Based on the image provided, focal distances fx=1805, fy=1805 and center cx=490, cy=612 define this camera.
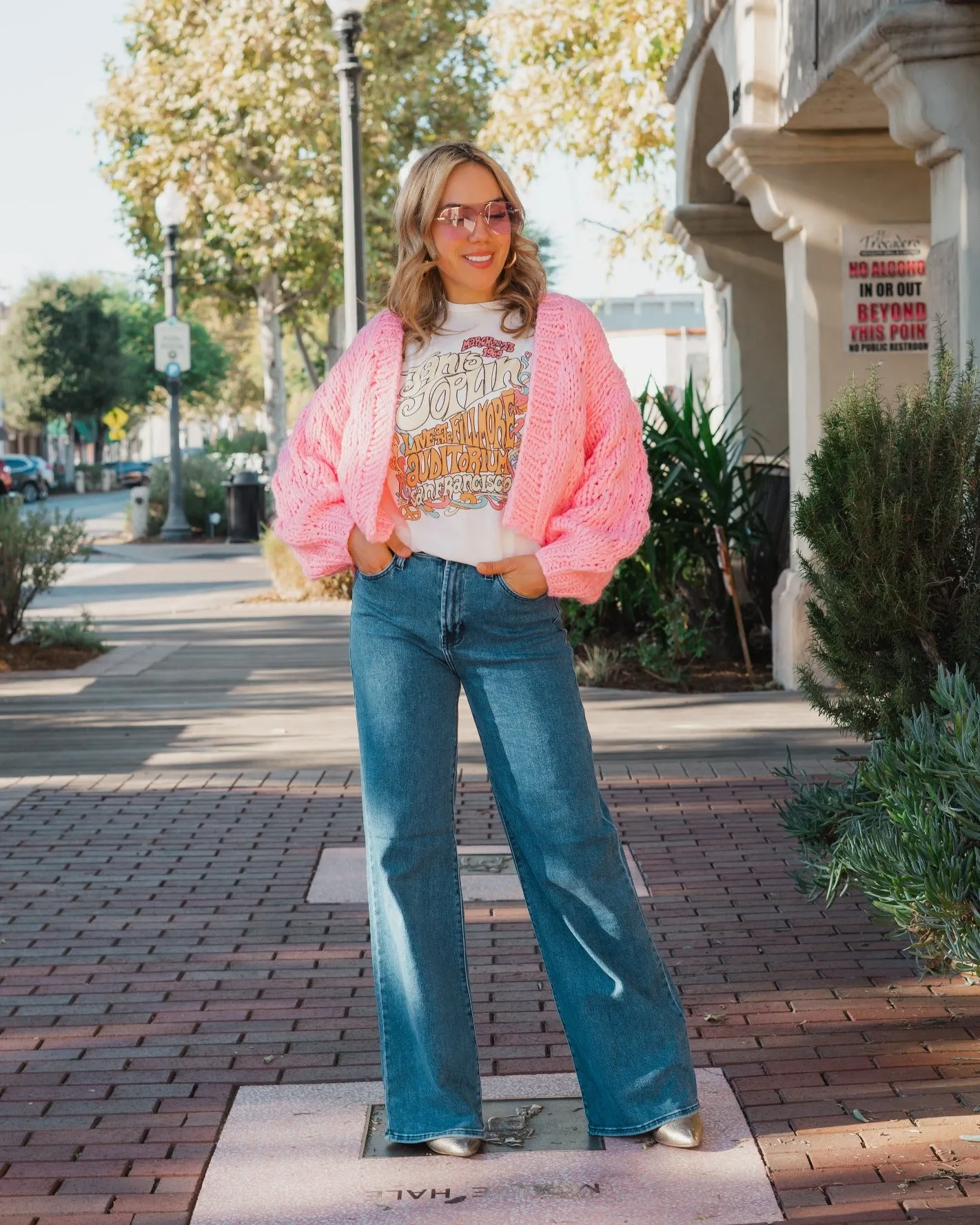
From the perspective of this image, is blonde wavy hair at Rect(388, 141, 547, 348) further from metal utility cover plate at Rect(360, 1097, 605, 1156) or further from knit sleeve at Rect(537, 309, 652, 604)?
metal utility cover plate at Rect(360, 1097, 605, 1156)

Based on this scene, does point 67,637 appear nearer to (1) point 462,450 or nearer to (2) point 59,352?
(1) point 462,450

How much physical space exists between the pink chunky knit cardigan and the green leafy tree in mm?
70646

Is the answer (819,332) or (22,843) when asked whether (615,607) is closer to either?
(819,332)

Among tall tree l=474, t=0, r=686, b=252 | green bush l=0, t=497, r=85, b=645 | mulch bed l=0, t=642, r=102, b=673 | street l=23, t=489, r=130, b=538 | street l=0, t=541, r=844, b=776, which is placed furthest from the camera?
street l=23, t=489, r=130, b=538

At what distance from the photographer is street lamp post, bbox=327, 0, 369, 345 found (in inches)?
552

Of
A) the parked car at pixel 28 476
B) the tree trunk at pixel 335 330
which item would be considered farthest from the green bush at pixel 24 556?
the parked car at pixel 28 476

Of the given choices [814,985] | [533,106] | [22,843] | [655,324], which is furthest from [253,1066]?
[655,324]

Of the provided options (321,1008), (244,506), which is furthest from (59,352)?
(321,1008)

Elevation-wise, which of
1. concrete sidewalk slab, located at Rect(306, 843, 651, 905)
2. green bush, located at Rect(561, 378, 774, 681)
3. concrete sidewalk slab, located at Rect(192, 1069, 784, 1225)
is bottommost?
concrete sidewalk slab, located at Rect(192, 1069, 784, 1225)

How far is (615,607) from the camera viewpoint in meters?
11.7

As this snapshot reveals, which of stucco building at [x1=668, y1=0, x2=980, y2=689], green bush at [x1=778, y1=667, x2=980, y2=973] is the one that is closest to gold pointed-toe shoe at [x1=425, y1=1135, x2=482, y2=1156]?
green bush at [x1=778, y1=667, x2=980, y2=973]

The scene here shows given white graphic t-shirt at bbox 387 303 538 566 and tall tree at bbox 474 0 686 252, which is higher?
tall tree at bbox 474 0 686 252

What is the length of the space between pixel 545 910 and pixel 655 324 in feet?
318

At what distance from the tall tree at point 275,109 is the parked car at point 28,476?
2583cm
